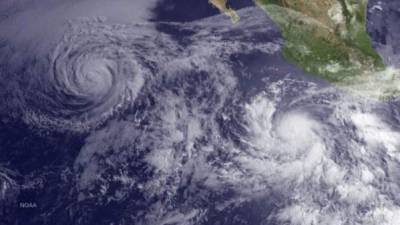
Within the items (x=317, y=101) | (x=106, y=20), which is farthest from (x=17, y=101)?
(x=317, y=101)

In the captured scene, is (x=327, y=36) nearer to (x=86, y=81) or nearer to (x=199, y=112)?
(x=199, y=112)

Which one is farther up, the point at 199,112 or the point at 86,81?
the point at 86,81

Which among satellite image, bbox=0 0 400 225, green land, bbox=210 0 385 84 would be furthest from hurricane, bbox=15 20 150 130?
green land, bbox=210 0 385 84

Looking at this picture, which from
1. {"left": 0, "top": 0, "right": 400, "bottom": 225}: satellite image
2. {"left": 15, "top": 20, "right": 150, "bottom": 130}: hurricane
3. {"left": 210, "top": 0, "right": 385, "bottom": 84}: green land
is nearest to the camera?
{"left": 0, "top": 0, "right": 400, "bottom": 225}: satellite image

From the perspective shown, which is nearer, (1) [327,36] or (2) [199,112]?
(2) [199,112]

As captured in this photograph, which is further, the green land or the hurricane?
the green land

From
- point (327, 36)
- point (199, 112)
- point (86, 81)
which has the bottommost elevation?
point (199, 112)

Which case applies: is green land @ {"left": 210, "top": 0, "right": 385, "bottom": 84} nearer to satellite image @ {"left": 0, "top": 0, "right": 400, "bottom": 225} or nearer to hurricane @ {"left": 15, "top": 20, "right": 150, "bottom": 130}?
satellite image @ {"left": 0, "top": 0, "right": 400, "bottom": 225}

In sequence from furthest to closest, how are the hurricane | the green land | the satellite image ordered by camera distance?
the green land
the hurricane
the satellite image

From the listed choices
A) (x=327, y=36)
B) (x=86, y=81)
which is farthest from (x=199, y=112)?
(x=327, y=36)
